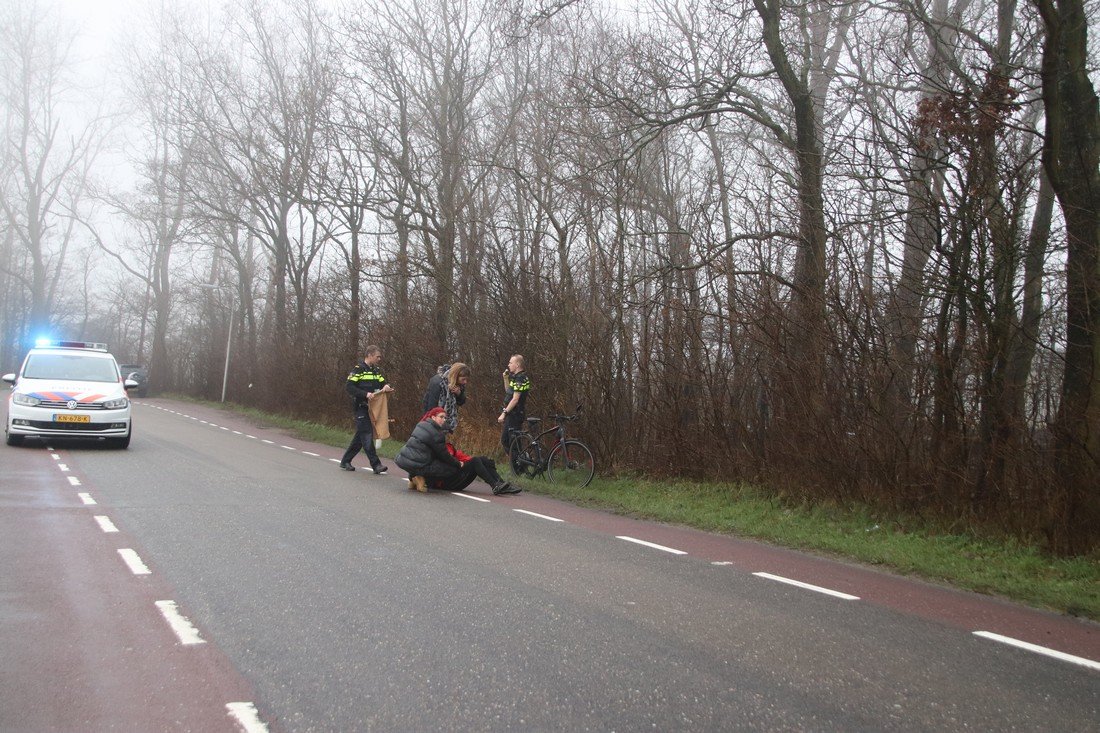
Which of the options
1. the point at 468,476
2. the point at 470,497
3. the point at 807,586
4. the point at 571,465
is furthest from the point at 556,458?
the point at 807,586

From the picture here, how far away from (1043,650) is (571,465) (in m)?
9.05

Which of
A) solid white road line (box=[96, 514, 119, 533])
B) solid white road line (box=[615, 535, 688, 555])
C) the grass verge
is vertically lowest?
solid white road line (box=[96, 514, 119, 533])

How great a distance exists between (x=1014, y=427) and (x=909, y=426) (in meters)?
1.31

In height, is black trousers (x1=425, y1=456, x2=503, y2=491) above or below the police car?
below

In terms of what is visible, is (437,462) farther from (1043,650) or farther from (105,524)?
(1043,650)

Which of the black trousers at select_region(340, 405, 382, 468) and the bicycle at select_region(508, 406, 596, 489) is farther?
the black trousers at select_region(340, 405, 382, 468)

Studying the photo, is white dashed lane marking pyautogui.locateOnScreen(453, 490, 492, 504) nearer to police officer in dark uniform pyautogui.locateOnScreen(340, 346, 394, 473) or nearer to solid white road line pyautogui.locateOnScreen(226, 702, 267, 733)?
police officer in dark uniform pyautogui.locateOnScreen(340, 346, 394, 473)

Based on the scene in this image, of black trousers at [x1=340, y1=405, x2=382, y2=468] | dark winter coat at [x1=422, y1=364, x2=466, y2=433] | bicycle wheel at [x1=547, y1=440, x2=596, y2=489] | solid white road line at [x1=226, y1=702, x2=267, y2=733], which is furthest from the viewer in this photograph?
black trousers at [x1=340, y1=405, x2=382, y2=468]

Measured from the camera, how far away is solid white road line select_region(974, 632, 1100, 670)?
5.36m

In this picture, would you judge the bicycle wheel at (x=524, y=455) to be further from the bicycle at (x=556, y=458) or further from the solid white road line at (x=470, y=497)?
the solid white road line at (x=470, y=497)

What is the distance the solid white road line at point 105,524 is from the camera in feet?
28.1

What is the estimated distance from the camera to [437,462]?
1269 centimetres

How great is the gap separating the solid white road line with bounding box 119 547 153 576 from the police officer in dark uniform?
7155 millimetres

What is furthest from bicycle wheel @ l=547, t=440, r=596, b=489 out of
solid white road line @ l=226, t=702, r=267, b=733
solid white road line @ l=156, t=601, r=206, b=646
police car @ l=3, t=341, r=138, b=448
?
solid white road line @ l=226, t=702, r=267, b=733
